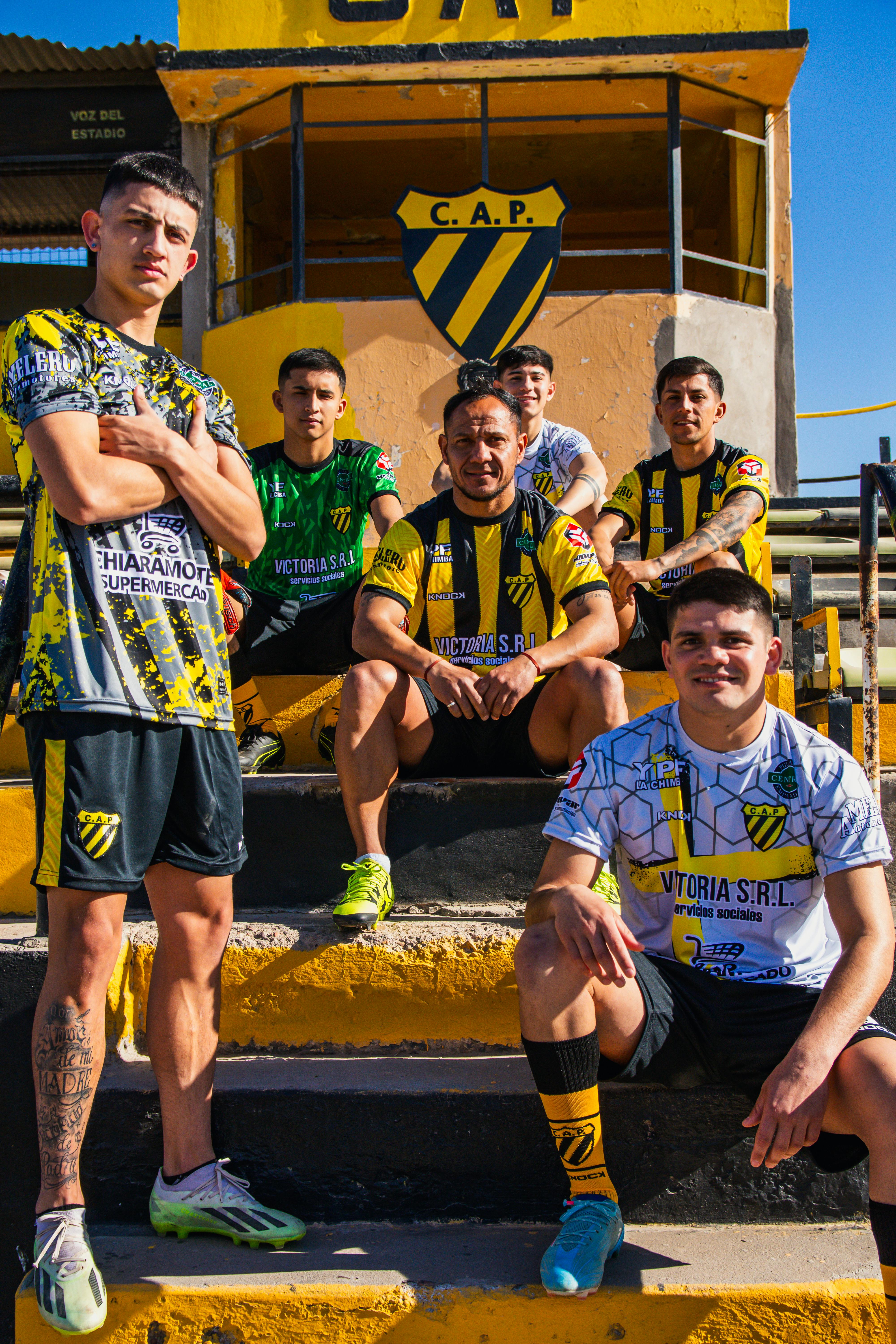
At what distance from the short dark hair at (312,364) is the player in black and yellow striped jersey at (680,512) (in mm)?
1242

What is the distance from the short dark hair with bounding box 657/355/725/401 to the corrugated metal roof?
649cm

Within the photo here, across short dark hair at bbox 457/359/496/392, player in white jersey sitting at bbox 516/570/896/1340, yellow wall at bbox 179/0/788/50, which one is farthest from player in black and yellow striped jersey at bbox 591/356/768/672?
yellow wall at bbox 179/0/788/50

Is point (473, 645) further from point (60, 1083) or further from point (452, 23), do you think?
point (452, 23)

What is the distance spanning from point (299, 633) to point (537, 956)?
2258mm

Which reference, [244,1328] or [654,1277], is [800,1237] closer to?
[654,1277]

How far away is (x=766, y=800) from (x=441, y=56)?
681 centimetres

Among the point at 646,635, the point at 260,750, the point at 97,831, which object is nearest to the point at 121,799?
the point at 97,831

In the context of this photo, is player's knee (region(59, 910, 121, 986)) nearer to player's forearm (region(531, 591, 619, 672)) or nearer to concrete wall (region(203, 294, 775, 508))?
player's forearm (region(531, 591, 619, 672))

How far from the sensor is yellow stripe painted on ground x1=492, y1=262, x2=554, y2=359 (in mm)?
7160

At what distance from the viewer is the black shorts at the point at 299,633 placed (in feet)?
12.6

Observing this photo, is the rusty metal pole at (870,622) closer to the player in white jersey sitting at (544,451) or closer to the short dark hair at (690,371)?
the short dark hair at (690,371)

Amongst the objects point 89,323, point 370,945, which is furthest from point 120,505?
point 370,945

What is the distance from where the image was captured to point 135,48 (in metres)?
8.13

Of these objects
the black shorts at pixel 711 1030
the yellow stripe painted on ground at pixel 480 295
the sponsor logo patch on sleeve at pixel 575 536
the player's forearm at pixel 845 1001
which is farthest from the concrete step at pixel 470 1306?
the yellow stripe painted on ground at pixel 480 295
